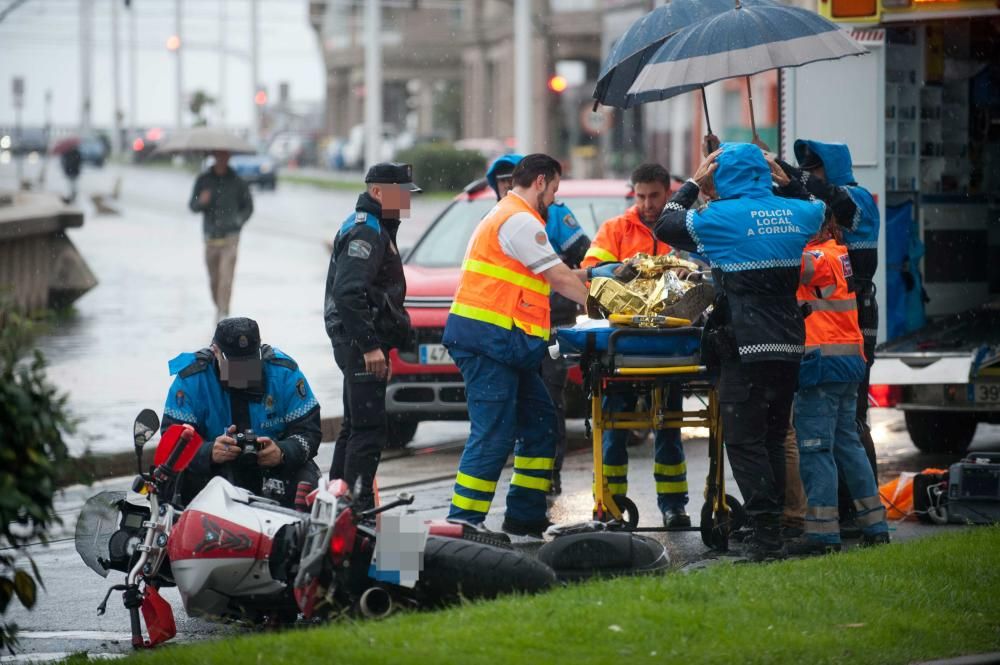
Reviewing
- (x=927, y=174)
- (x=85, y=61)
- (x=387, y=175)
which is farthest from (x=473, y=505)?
(x=85, y=61)

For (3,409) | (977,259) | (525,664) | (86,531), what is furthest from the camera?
(977,259)

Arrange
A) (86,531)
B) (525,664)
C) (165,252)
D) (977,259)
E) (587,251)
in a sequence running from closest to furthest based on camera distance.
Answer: (525,664)
(86,531)
(587,251)
(977,259)
(165,252)

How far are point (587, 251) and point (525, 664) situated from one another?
13.0ft

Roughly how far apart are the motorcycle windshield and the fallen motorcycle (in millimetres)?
118

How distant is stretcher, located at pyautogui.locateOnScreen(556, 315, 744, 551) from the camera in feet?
24.9

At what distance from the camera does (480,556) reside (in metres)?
6.54

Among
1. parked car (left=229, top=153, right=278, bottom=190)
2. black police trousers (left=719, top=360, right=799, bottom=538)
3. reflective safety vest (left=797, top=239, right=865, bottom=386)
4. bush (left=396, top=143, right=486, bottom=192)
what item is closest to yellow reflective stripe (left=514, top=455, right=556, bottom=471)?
black police trousers (left=719, top=360, right=799, bottom=538)

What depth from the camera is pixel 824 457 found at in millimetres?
7734

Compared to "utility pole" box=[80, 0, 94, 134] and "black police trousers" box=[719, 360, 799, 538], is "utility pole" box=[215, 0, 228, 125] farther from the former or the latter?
"black police trousers" box=[719, 360, 799, 538]

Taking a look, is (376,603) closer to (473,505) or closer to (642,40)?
(473,505)

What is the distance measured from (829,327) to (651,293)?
32.1 inches

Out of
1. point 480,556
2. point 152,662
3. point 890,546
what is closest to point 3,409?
point 152,662

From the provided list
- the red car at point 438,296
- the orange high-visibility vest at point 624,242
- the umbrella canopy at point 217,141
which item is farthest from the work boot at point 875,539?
the umbrella canopy at point 217,141

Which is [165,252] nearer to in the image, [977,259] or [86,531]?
[977,259]
